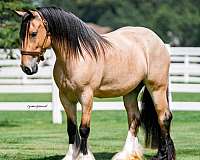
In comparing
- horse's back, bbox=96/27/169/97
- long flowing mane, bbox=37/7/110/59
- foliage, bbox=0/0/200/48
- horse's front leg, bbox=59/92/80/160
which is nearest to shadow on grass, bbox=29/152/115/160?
horse's front leg, bbox=59/92/80/160

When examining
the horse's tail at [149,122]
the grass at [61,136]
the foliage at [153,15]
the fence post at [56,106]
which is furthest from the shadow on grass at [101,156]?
the foliage at [153,15]

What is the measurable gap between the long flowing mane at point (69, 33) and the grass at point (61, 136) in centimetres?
166

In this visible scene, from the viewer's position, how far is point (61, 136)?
Result: 42.0ft

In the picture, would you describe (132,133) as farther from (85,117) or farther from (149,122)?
(85,117)

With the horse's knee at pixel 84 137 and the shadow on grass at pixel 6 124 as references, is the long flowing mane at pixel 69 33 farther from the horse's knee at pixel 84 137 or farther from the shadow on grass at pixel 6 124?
the shadow on grass at pixel 6 124

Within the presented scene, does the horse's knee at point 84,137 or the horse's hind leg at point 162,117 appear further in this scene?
the horse's hind leg at point 162,117

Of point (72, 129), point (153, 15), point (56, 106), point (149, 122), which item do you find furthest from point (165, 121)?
point (153, 15)

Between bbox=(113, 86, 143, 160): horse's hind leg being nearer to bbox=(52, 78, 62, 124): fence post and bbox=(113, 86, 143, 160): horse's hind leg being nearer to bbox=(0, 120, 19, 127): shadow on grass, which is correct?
bbox=(52, 78, 62, 124): fence post

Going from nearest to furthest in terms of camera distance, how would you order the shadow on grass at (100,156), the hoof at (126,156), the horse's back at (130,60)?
→ the horse's back at (130,60), the hoof at (126,156), the shadow on grass at (100,156)

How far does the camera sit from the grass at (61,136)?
397 inches

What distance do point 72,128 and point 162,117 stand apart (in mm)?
1330

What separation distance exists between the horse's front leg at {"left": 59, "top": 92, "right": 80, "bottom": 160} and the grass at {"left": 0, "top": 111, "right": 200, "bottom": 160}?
0.58 metres

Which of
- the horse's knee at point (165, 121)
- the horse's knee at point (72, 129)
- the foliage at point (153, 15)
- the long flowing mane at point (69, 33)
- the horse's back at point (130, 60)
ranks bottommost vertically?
the foliage at point (153, 15)

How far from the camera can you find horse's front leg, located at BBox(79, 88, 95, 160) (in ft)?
27.8
